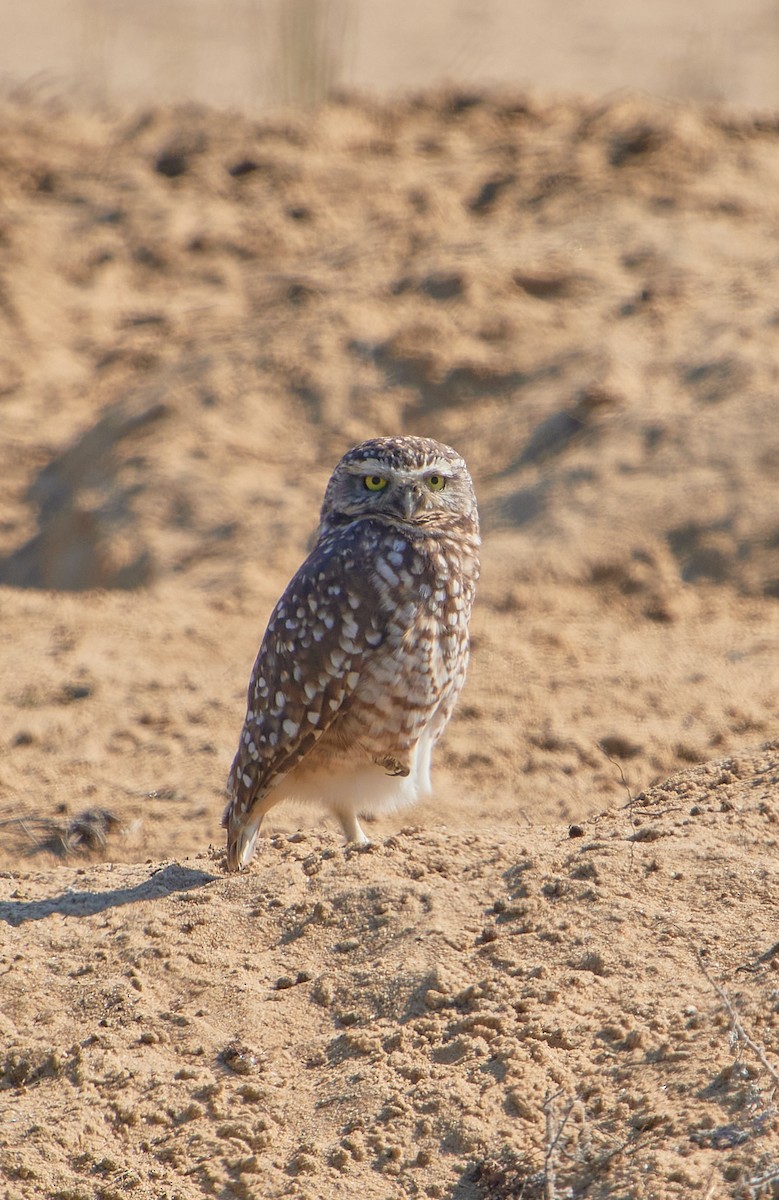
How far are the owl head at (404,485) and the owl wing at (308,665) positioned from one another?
171 millimetres

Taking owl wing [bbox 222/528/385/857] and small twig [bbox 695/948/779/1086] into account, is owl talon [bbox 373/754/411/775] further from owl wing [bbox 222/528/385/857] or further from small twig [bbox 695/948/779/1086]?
small twig [bbox 695/948/779/1086]

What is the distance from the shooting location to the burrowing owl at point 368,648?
18.2ft

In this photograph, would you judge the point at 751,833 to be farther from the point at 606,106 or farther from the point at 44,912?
the point at 606,106

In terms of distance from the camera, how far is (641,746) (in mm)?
7324

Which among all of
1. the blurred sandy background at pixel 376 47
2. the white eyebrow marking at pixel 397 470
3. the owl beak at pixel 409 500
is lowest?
the owl beak at pixel 409 500

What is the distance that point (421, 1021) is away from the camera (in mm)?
4215

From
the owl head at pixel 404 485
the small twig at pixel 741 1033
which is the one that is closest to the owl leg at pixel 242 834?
the owl head at pixel 404 485

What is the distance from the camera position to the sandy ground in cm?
392

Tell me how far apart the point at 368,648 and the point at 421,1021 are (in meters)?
1.72

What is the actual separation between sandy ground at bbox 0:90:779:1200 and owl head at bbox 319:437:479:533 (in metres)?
1.29

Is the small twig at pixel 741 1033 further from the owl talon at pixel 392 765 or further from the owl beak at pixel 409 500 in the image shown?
the owl beak at pixel 409 500

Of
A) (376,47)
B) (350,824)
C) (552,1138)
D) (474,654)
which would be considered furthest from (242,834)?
(376,47)

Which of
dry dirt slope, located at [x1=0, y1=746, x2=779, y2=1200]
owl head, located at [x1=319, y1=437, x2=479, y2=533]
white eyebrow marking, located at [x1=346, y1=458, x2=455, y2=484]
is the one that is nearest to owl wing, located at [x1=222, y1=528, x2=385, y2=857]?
owl head, located at [x1=319, y1=437, x2=479, y2=533]

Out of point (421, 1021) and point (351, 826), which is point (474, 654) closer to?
point (351, 826)
